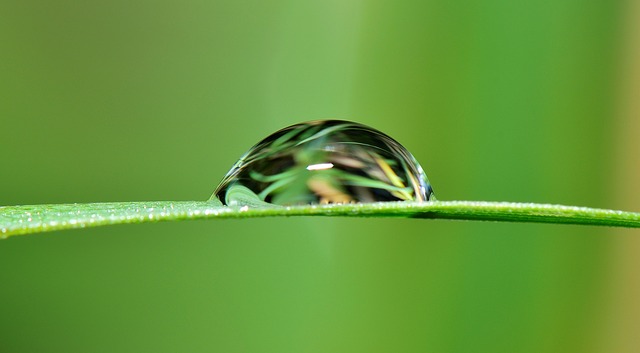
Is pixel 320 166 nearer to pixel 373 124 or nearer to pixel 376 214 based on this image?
pixel 376 214

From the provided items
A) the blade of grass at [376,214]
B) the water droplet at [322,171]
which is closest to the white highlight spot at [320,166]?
the water droplet at [322,171]

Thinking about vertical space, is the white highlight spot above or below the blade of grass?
below

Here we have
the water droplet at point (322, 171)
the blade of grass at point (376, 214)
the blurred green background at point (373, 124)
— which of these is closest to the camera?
the blade of grass at point (376, 214)

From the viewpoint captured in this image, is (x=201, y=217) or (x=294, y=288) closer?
(x=201, y=217)

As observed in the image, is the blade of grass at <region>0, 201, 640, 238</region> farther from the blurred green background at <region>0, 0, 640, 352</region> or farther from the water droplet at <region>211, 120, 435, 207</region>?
the blurred green background at <region>0, 0, 640, 352</region>

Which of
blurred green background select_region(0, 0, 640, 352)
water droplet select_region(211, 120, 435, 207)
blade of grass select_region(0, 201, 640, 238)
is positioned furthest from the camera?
blurred green background select_region(0, 0, 640, 352)

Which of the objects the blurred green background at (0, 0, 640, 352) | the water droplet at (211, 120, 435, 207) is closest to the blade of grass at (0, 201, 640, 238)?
the water droplet at (211, 120, 435, 207)

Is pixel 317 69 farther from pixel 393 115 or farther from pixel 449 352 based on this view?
pixel 449 352

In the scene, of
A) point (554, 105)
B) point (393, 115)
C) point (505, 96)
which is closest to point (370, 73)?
point (393, 115)

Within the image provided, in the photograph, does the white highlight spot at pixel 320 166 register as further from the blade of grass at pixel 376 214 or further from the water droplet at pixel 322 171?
the blade of grass at pixel 376 214
